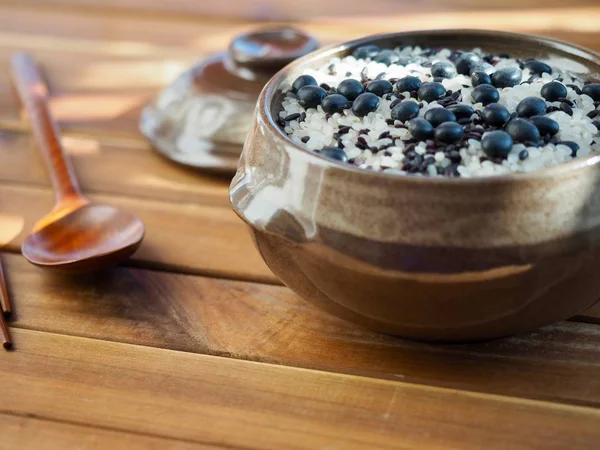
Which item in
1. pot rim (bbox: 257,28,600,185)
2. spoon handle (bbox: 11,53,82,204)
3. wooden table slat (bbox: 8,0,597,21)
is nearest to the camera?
pot rim (bbox: 257,28,600,185)

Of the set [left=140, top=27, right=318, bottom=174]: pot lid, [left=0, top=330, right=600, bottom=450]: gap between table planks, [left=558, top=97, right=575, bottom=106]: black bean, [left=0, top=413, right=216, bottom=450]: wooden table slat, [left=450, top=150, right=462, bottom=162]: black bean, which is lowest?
[left=0, top=413, right=216, bottom=450]: wooden table slat

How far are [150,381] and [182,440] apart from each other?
80mm

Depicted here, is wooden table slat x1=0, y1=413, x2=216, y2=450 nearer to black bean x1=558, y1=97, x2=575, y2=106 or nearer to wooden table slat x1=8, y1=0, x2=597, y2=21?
black bean x1=558, y1=97, x2=575, y2=106

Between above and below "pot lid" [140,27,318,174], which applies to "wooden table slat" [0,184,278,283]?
below

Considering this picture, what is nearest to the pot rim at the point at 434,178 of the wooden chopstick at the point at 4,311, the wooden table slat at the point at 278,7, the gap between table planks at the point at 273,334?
the gap between table planks at the point at 273,334

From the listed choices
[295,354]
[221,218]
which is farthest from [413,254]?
[221,218]

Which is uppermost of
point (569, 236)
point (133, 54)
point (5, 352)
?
point (569, 236)

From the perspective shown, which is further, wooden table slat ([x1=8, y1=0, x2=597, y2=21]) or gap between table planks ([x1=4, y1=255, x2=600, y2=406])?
wooden table slat ([x1=8, y1=0, x2=597, y2=21])

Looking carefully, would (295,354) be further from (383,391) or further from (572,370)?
(572,370)

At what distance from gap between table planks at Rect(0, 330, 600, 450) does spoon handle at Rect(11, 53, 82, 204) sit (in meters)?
0.29

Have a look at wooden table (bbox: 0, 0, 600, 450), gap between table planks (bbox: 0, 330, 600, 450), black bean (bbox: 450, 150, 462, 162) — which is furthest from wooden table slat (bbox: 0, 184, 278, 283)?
black bean (bbox: 450, 150, 462, 162)

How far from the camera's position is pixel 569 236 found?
615 millimetres

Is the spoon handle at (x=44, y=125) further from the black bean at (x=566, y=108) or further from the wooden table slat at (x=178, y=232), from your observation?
the black bean at (x=566, y=108)

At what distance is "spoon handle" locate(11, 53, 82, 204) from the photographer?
982 millimetres
